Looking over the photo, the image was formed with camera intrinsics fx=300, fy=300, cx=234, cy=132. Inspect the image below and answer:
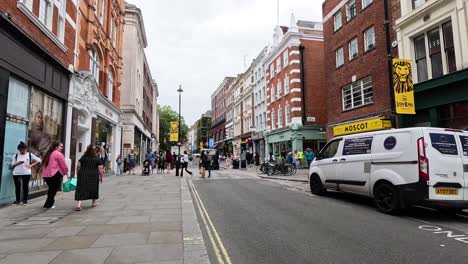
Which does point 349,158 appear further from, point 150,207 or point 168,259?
point 168,259

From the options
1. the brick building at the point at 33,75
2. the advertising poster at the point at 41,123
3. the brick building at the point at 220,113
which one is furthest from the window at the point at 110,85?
the brick building at the point at 220,113

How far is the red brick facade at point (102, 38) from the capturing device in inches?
592

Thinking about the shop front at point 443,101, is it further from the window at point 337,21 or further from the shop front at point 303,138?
the shop front at point 303,138

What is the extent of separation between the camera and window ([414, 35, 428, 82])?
1399 cm

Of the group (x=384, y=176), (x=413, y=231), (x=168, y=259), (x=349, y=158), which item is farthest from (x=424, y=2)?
(x=168, y=259)

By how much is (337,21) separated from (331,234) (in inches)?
783

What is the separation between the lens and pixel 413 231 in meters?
5.68

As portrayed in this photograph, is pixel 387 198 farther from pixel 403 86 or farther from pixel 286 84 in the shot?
pixel 286 84

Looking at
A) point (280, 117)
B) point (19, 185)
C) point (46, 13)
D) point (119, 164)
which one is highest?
point (46, 13)

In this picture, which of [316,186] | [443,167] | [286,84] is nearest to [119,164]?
[316,186]

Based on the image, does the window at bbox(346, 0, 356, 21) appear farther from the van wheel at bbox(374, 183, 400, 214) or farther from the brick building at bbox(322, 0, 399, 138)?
the van wheel at bbox(374, 183, 400, 214)

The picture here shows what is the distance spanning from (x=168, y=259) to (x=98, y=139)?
15954 mm

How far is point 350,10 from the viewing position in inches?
793

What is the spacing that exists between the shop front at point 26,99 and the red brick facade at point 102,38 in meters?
3.24
